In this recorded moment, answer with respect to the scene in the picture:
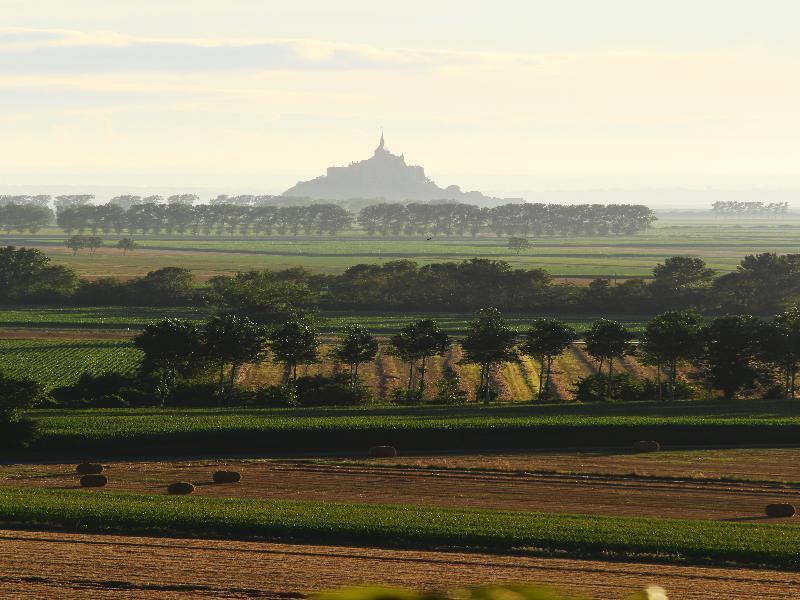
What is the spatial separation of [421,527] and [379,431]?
18481 millimetres

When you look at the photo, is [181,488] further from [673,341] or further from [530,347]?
[673,341]

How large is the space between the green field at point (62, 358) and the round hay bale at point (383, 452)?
3081 cm

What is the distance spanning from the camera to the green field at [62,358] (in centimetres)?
7669

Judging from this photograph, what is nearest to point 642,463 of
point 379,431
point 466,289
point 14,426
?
point 379,431

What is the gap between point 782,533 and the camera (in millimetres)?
33219

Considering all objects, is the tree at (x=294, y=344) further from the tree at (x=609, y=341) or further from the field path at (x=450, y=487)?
the field path at (x=450, y=487)

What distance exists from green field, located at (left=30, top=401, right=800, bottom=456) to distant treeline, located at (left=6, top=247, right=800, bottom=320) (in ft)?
211

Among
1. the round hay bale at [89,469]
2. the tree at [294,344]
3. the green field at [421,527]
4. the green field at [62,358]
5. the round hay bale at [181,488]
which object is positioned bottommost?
the green field at [62,358]

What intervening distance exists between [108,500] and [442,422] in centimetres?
2108

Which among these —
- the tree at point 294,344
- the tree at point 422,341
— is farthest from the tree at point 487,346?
the tree at point 294,344

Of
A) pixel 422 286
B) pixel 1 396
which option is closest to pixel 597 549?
pixel 1 396

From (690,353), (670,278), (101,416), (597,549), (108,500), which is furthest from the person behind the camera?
(670,278)

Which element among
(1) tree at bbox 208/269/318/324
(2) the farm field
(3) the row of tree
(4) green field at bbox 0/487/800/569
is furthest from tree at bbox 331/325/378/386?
(4) green field at bbox 0/487/800/569

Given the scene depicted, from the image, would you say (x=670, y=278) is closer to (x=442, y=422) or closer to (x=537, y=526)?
(x=442, y=422)
